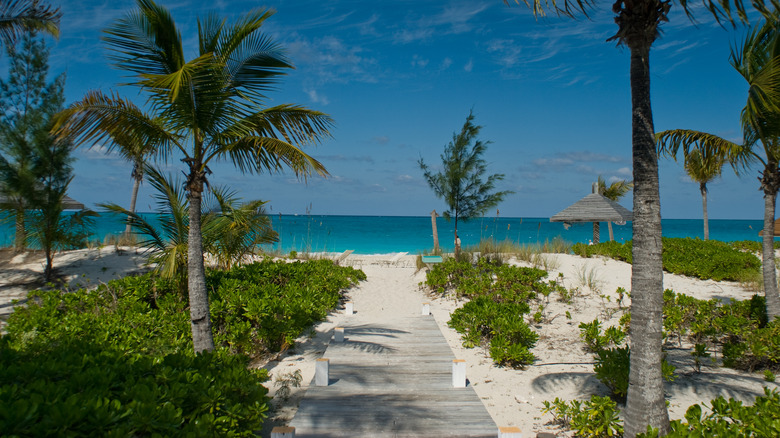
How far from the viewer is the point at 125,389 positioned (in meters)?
2.92

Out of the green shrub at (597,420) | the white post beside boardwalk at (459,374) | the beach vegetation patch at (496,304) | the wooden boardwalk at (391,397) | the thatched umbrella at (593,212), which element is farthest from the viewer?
the thatched umbrella at (593,212)

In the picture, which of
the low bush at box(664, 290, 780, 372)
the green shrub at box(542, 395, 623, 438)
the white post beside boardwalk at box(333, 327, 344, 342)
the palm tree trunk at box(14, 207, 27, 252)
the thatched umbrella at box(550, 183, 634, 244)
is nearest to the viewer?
the green shrub at box(542, 395, 623, 438)

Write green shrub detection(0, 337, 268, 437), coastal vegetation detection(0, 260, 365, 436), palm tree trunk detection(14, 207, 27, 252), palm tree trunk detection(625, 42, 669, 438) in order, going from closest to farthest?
1. green shrub detection(0, 337, 268, 437)
2. coastal vegetation detection(0, 260, 365, 436)
3. palm tree trunk detection(625, 42, 669, 438)
4. palm tree trunk detection(14, 207, 27, 252)

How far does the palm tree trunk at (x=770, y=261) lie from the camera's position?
6.20 metres

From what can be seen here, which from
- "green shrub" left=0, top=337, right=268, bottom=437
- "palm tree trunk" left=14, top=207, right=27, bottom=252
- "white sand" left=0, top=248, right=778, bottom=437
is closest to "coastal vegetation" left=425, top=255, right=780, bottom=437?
"white sand" left=0, top=248, right=778, bottom=437

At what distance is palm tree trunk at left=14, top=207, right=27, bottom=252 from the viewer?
10766 millimetres

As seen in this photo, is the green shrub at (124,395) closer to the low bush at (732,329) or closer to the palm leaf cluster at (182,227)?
the palm leaf cluster at (182,227)

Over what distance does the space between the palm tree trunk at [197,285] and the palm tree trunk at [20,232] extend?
9.64 metres

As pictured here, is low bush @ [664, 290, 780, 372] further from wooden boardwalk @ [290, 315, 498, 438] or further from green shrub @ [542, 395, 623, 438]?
wooden boardwalk @ [290, 315, 498, 438]

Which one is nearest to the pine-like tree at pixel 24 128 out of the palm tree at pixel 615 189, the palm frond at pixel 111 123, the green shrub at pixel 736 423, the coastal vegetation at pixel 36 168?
the coastal vegetation at pixel 36 168

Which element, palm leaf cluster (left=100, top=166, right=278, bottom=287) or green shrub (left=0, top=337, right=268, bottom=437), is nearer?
green shrub (left=0, top=337, right=268, bottom=437)

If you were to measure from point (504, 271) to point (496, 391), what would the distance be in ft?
19.4

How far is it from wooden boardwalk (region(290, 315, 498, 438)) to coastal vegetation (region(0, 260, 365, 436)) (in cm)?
73

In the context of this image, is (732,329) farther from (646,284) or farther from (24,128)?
(24,128)
